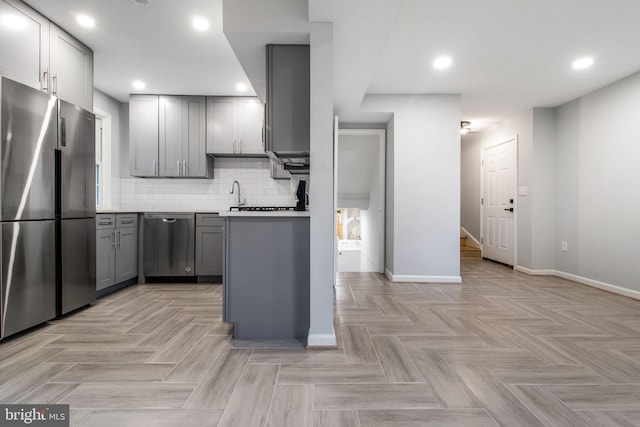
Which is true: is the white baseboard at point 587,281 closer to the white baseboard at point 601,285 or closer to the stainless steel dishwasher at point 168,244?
the white baseboard at point 601,285

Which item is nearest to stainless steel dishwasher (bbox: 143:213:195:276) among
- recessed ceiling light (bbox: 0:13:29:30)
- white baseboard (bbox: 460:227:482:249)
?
recessed ceiling light (bbox: 0:13:29:30)

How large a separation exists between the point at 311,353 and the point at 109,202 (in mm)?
3819

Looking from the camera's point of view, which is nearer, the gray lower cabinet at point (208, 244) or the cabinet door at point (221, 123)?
the gray lower cabinet at point (208, 244)

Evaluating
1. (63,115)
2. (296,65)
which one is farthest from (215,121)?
(296,65)

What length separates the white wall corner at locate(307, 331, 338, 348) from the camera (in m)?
2.07

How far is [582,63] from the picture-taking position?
3.16 metres

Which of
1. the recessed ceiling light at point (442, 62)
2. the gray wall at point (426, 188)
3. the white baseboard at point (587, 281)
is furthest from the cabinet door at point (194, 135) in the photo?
the white baseboard at point (587, 281)

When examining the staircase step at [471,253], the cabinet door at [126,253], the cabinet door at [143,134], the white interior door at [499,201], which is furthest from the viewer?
the staircase step at [471,253]

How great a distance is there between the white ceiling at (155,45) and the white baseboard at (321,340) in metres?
2.62

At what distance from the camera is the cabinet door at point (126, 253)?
3574 mm

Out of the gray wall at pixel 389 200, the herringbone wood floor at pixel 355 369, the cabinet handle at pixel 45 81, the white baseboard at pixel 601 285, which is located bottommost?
the herringbone wood floor at pixel 355 369

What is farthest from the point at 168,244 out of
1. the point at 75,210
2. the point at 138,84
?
the point at 138,84

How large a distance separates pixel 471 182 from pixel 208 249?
217 inches

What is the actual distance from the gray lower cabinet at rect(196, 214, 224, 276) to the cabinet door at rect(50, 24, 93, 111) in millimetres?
1705
